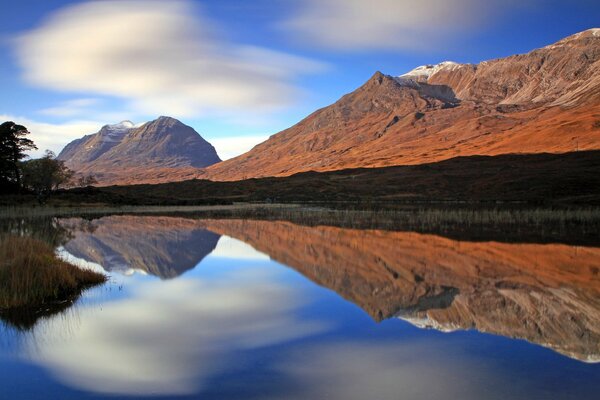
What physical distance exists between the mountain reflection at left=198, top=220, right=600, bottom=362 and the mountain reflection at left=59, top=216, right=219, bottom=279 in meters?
3.59

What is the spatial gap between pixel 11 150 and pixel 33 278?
63683mm

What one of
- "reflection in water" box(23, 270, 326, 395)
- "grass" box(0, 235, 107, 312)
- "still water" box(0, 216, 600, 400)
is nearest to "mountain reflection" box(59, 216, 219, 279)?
"still water" box(0, 216, 600, 400)

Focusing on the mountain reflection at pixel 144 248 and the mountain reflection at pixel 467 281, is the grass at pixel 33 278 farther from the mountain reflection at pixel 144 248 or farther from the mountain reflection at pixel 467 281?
the mountain reflection at pixel 467 281

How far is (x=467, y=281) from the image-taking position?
1518 centimetres

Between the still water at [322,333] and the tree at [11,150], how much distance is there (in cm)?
5465

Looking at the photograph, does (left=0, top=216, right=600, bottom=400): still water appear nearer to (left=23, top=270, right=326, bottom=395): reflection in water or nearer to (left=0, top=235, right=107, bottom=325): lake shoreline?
(left=23, top=270, right=326, bottom=395): reflection in water

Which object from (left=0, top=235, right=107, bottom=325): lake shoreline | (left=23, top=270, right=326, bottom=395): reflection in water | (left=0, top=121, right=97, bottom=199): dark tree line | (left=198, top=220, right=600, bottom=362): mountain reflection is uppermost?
(left=0, top=121, right=97, bottom=199): dark tree line

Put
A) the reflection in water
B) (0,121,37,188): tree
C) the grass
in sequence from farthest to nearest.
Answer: (0,121,37,188): tree, the grass, the reflection in water

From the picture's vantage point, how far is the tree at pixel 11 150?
211 feet

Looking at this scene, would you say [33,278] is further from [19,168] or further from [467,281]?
[19,168]

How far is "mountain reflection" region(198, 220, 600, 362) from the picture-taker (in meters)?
10.4

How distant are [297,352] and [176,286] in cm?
752

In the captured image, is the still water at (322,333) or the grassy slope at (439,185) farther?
the grassy slope at (439,185)

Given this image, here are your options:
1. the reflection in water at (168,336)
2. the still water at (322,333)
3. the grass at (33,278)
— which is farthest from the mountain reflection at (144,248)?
the reflection in water at (168,336)
